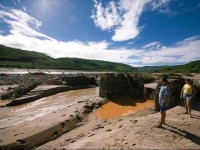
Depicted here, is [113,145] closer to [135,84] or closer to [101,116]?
[101,116]

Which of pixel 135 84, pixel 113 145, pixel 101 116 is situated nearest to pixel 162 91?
pixel 113 145

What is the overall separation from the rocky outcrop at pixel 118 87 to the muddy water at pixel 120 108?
0.87 meters

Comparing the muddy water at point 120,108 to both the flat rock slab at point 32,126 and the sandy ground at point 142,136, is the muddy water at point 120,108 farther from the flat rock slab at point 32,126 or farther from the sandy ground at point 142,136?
the sandy ground at point 142,136

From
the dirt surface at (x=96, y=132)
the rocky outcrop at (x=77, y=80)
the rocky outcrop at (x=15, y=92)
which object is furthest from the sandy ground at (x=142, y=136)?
the rocky outcrop at (x=77, y=80)

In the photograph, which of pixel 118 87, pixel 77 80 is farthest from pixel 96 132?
pixel 77 80

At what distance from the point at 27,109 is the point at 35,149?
21.5ft

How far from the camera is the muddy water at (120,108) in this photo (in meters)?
11.1

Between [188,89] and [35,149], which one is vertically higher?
[188,89]

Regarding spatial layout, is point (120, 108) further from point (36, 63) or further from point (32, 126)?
point (36, 63)

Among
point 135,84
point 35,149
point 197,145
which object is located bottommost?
point 35,149

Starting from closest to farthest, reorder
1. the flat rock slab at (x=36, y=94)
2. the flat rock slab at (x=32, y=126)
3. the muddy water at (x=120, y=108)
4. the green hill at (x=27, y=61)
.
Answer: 1. the flat rock slab at (x=32, y=126)
2. the muddy water at (x=120, y=108)
3. the flat rock slab at (x=36, y=94)
4. the green hill at (x=27, y=61)

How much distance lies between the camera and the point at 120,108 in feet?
41.1

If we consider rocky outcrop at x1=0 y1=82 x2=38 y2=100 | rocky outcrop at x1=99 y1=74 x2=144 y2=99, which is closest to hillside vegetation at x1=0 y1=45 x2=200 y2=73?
rocky outcrop at x1=99 y1=74 x2=144 y2=99

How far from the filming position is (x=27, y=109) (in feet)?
41.6
